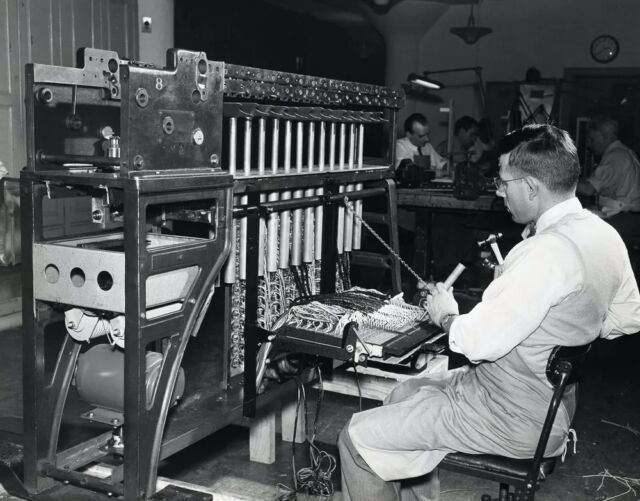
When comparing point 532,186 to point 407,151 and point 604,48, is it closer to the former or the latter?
point 407,151

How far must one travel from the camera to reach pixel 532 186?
2266 millimetres

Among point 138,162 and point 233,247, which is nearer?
point 138,162

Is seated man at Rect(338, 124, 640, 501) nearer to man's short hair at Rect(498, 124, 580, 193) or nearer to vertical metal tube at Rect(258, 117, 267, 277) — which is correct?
man's short hair at Rect(498, 124, 580, 193)

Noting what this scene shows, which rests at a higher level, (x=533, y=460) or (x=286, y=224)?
(x=286, y=224)

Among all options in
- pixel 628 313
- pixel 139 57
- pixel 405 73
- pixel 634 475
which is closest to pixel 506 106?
pixel 405 73

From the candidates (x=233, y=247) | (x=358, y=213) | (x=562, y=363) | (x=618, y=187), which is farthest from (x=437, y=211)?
(x=562, y=363)

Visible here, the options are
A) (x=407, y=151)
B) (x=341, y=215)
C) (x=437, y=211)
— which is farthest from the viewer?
(x=407, y=151)

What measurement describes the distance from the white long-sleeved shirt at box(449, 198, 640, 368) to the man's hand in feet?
0.52

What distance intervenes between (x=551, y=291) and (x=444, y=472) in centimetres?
158

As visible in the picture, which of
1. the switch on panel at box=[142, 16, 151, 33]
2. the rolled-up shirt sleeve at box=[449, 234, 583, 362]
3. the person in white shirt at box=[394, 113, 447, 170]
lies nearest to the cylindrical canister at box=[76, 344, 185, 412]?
the rolled-up shirt sleeve at box=[449, 234, 583, 362]

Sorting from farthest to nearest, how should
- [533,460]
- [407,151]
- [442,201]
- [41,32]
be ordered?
[407,151] < [442,201] < [41,32] < [533,460]

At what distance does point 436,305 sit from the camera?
93.9 inches

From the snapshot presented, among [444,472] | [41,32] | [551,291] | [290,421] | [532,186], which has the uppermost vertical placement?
[41,32]

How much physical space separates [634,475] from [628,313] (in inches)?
53.9
